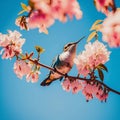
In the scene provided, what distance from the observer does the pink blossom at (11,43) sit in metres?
2.46

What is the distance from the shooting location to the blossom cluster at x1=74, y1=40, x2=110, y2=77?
7.86 feet

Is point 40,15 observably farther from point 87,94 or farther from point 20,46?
point 87,94

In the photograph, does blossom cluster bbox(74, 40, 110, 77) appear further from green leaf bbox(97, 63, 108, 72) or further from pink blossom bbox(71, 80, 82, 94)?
pink blossom bbox(71, 80, 82, 94)

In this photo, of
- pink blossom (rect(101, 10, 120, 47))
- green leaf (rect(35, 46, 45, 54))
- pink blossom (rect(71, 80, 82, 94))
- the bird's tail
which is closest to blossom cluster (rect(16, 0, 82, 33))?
pink blossom (rect(101, 10, 120, 47))

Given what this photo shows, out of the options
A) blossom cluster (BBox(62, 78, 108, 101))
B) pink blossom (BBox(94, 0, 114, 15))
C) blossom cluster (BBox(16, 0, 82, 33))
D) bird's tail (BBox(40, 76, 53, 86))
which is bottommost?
blossom cluster (BBox(16, 0, 82, 33))

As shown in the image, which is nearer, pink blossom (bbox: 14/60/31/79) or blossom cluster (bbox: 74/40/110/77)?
blossom cluster (bbox: 74/40/110/77)

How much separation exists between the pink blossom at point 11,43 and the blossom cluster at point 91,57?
0.55m

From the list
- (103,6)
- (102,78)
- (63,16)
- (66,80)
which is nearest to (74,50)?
(66,80)

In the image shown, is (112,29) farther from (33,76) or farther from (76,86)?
(33,76)

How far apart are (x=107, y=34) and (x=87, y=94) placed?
4.48 feet

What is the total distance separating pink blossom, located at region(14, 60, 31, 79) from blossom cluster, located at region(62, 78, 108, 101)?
378mm

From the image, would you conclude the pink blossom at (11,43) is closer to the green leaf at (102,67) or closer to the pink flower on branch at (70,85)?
the pink flower on branch at (70,85)

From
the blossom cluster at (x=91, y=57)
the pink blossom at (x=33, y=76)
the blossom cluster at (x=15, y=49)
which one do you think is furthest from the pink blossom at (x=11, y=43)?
the blossom cluster at (x=91, y=57)

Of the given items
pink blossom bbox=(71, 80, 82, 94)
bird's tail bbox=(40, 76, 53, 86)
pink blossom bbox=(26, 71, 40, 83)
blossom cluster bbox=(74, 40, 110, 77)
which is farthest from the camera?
bird's tail bbox=(40, 76, 53, 86)
